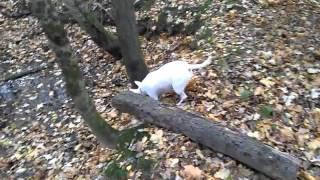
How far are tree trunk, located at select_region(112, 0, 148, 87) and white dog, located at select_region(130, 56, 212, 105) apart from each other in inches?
32.0

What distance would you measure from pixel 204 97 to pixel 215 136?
1041 mm

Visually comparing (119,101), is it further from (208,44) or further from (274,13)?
(274,13)

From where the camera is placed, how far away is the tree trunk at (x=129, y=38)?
5934 millimetres

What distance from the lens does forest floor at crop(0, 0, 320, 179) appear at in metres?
5.05

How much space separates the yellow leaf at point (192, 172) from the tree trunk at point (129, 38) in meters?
2.19

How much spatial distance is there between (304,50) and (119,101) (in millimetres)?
3069

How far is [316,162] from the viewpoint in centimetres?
480

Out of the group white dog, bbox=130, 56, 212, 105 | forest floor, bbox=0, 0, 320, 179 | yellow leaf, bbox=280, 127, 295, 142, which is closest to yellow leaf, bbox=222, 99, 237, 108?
forest floor, bbox=0, 0, 320, 179

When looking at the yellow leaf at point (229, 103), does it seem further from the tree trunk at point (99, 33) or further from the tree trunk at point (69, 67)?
the tree trunk at point (99, 33)

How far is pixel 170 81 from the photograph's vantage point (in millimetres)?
5555

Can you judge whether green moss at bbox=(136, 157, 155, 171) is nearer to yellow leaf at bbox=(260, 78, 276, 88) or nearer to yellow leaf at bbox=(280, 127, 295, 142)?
yellow leaf at bbox=(280, 127, 295, 142)

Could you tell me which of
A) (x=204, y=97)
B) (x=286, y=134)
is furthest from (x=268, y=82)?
(x=286, y=134)

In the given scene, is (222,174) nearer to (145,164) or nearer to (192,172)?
Result: (192,172)

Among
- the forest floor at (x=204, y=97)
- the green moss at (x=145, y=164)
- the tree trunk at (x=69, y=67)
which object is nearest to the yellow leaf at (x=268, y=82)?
the forest floor at (x=204, y=97)
